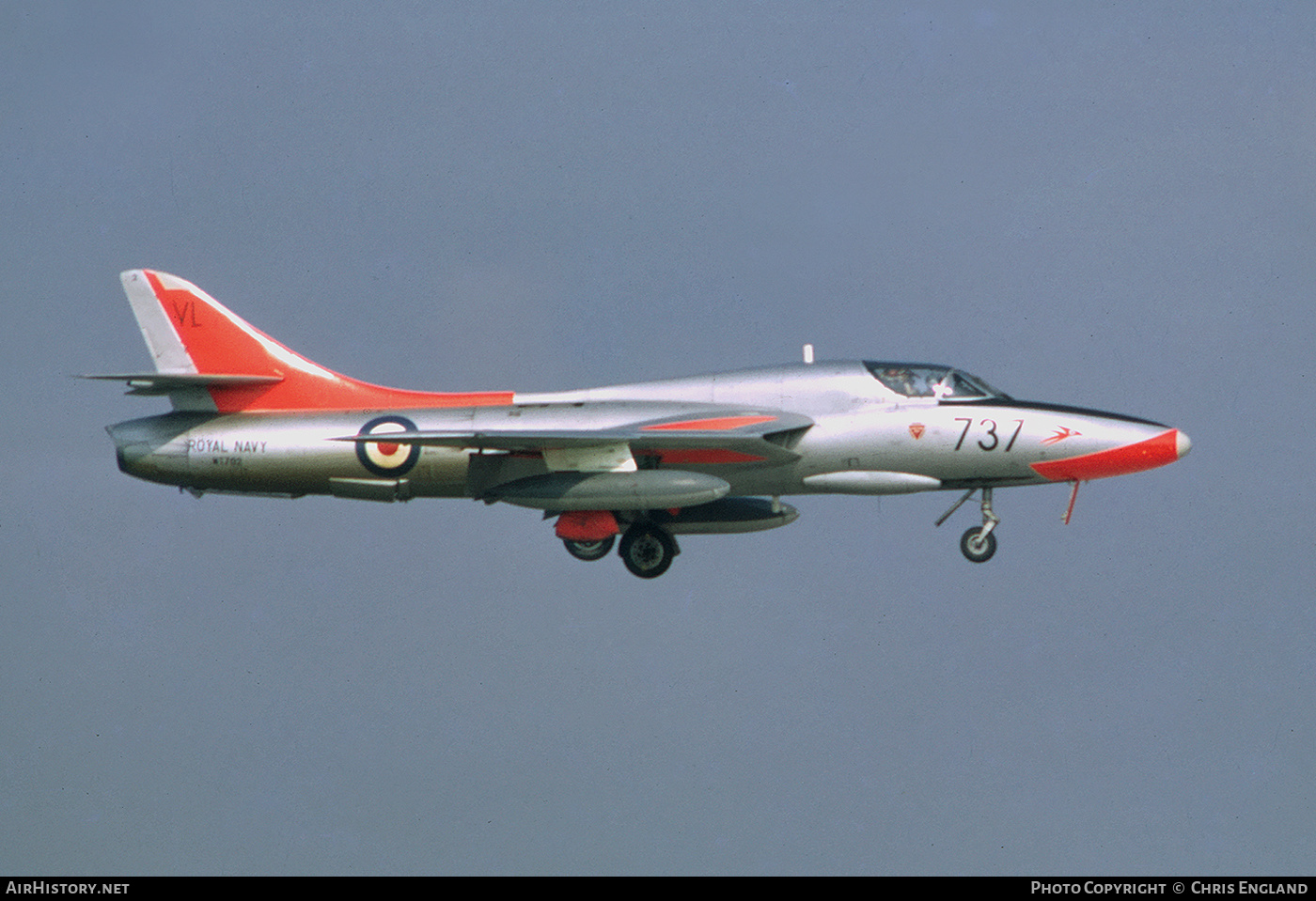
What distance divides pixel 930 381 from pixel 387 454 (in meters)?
6.99

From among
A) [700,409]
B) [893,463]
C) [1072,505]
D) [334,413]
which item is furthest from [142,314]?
[1072,505]

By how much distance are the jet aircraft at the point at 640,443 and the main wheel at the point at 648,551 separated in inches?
0.8

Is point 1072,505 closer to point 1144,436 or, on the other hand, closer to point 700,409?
point 1144,436

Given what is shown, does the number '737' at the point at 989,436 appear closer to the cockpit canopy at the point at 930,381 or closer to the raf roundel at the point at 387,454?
the cockpit canopy at the point at 930,381

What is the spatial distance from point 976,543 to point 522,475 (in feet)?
19.3

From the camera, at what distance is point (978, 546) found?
2144 cm

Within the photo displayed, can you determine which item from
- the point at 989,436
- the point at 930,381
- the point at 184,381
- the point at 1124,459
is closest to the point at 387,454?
the point at 184,381

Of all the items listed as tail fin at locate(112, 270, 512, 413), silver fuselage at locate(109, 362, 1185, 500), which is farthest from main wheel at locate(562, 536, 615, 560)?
tail fin at locate(112, 270, 512, 413)

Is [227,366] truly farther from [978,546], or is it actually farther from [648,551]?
[978,546]

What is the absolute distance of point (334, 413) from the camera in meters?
22.2

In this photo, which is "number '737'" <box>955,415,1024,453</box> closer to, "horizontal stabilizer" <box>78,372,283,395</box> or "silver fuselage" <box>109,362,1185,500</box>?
"silver fuselage" <box>109,362,1185,500</box>

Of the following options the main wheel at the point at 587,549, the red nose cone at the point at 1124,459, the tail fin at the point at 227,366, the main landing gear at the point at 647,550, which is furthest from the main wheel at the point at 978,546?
the tail fin at the point at 227,366

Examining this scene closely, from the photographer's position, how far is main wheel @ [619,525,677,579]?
22.5 m

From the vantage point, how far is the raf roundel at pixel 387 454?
21.4 m
